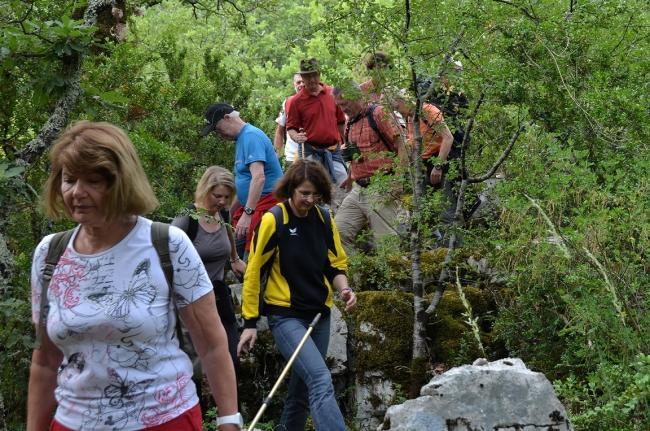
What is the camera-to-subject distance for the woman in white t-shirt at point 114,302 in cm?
331

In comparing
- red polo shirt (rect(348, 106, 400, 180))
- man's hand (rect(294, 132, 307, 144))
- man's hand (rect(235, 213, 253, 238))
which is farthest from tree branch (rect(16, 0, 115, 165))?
man's hand (rect(294, 132, 307, 144))

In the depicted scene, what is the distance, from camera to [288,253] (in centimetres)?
643

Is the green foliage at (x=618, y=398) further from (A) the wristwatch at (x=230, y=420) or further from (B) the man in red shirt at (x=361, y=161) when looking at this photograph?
(B) the man in red shirt at (x=361, y=161)

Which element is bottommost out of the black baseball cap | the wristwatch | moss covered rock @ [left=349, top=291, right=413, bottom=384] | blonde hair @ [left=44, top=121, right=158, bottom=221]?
moss covered rock @ [left=349, top=291, right=413, bottom=384]

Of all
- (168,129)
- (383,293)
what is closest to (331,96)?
(168,129)

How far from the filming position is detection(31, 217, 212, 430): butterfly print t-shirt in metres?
3.30

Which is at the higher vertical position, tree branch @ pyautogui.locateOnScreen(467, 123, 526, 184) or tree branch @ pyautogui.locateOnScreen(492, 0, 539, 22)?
tree branch @ pyautogui.locateOnScreen(492, 0, 539, 22)

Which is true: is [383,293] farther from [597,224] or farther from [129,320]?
[129,320]

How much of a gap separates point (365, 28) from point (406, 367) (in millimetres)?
2682

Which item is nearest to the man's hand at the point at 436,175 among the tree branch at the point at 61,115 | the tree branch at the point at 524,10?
the tree branch at the point at 524,10

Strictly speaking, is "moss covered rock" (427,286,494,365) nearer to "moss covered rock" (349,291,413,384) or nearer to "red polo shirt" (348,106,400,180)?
"moss covered rock" (349,291,413,384)

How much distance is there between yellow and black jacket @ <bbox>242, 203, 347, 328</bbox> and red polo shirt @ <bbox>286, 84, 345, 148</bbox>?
150 inches

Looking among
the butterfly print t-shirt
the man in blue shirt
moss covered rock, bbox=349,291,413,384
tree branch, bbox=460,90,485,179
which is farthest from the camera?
the man in blue shirt

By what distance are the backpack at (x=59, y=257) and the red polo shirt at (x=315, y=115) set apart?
683 centimetres
